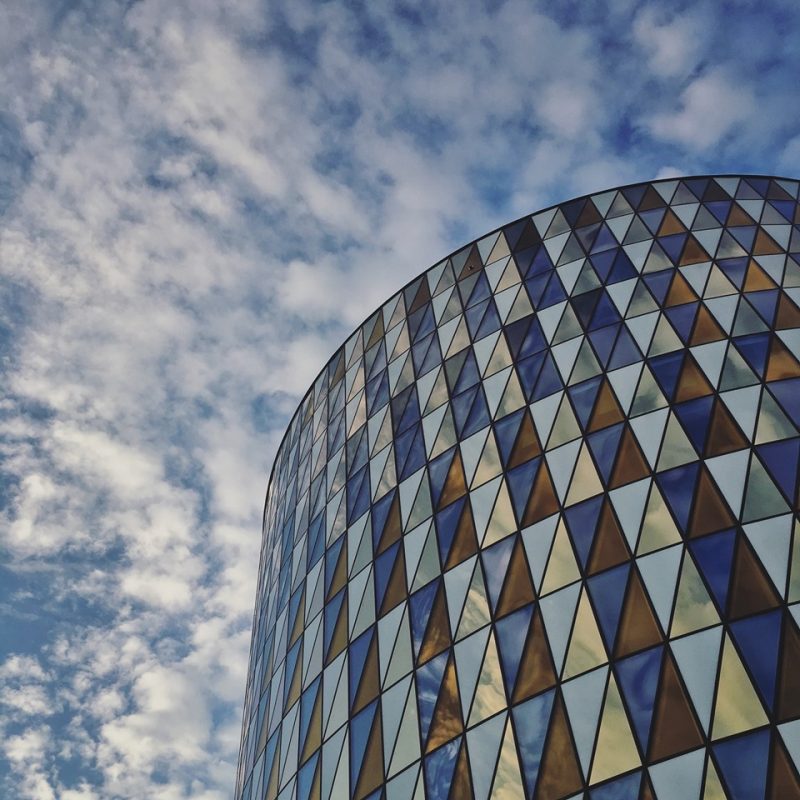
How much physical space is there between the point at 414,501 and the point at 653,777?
8.12 meters

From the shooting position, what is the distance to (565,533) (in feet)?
40.1

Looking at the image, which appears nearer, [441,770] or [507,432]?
[441,770]

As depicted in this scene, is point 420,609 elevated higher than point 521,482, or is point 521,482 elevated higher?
point 521,482

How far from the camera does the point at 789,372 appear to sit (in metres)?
12.6

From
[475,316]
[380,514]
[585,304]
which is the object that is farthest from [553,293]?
[380,514]

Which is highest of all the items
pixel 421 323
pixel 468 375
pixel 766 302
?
pixel 421 323

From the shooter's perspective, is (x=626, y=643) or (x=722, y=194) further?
(x=722, y=194)

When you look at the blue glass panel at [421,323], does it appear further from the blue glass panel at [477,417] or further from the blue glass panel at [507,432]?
the blue glass panel at [507,432]

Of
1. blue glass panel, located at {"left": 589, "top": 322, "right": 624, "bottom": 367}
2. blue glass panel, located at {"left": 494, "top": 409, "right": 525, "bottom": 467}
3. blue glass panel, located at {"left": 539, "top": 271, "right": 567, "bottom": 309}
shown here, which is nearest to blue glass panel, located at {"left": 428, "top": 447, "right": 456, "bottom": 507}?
blue glass panel, located at {"left": 494, "top": 409, "right": 525, "bottom": 467}

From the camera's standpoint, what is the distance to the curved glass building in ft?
31.4

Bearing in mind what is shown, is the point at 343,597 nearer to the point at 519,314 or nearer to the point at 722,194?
the point at 519,314

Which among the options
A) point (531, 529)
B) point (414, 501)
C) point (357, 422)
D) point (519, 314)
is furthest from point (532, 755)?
point (357, 422)

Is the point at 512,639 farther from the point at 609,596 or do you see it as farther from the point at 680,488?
the point at 680,488

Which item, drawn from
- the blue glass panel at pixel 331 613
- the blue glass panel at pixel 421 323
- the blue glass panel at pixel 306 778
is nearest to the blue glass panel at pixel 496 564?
the blue glass panel at pixel 331 613
